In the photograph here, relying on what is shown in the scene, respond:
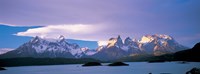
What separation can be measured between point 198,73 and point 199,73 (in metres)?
0.53

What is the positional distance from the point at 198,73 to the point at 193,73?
3515 millimetres

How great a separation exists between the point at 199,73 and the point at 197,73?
46.2 inches

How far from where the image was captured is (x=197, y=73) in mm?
101625

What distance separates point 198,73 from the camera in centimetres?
10100

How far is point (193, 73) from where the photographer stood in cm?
10444

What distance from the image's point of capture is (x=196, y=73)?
102 meters

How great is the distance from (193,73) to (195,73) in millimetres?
1829

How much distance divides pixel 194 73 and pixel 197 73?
1.55 meters

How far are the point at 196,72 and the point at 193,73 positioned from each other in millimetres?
1072

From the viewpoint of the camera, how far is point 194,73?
10306 cm

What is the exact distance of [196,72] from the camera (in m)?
104

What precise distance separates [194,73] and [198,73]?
2.19m

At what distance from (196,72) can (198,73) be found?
340 centimetres

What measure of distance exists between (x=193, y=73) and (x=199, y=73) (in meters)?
4.04
